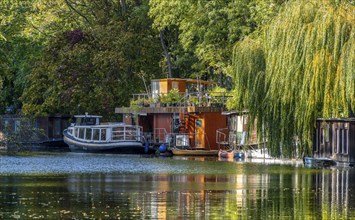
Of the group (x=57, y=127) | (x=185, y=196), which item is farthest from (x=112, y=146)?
(x=185, y=196)

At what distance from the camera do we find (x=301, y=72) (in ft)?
168

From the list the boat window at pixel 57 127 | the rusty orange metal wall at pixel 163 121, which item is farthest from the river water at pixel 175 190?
the boat window at pixel 57 127

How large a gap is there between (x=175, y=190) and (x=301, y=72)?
12854 mm

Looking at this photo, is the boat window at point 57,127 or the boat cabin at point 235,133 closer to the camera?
the boat cabin at point 235,133

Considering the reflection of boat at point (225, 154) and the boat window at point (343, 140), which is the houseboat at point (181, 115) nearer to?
the reflection of boat at point (225, 154)

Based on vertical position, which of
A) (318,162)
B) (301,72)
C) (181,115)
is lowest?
(318,162)

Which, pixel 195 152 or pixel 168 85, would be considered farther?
pixel 168 85

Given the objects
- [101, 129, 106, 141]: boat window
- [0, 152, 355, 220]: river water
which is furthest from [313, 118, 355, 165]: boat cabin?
[101, 129, 106, 141]: boat window

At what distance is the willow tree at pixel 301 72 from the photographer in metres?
48.8

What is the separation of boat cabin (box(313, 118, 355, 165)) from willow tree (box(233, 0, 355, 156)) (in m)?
0.87

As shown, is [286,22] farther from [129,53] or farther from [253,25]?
[129,53]

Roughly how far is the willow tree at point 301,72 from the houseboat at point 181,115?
15.4 metres

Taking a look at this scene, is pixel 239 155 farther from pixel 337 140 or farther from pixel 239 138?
pixel 337 140

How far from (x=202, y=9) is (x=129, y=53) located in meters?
A: 10.1
